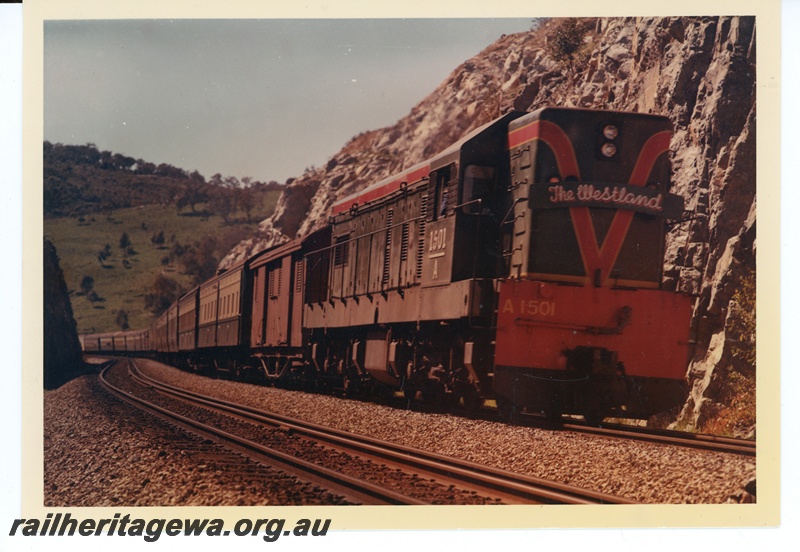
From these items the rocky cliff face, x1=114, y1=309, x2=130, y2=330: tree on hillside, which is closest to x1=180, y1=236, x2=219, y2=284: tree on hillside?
x1=114, y1=309, x2=130, y2=330: tree on hillside

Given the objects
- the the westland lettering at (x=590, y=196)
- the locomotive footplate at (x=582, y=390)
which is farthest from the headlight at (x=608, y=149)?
the locomotive footplate at (x=582, y=390)

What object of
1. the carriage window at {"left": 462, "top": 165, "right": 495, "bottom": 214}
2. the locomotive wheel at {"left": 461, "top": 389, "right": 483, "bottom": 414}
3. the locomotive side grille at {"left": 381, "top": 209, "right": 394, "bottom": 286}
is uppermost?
the carriage window at {"left": 462, "top": 165, "right": 495, "bottom": 214}

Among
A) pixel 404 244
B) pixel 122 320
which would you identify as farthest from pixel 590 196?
pixel 122 320

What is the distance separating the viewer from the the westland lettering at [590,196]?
388 inches

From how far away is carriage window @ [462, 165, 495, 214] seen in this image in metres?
10.9

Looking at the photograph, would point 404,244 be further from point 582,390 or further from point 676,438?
point 676,438

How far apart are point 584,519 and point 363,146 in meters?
32.7

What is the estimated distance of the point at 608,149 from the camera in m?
10.0

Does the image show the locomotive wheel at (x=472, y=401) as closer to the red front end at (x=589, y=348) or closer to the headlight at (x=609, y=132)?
the red front end at (x=589, y=348)

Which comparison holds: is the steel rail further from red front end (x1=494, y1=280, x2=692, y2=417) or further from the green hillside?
the green hillside

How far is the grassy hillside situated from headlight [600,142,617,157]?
61.4ft

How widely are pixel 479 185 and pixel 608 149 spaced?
A: 5.82 feet

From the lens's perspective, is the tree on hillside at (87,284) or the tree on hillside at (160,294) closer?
the tree on hillside at (87,284)

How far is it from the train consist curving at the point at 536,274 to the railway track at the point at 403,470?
1497mm
